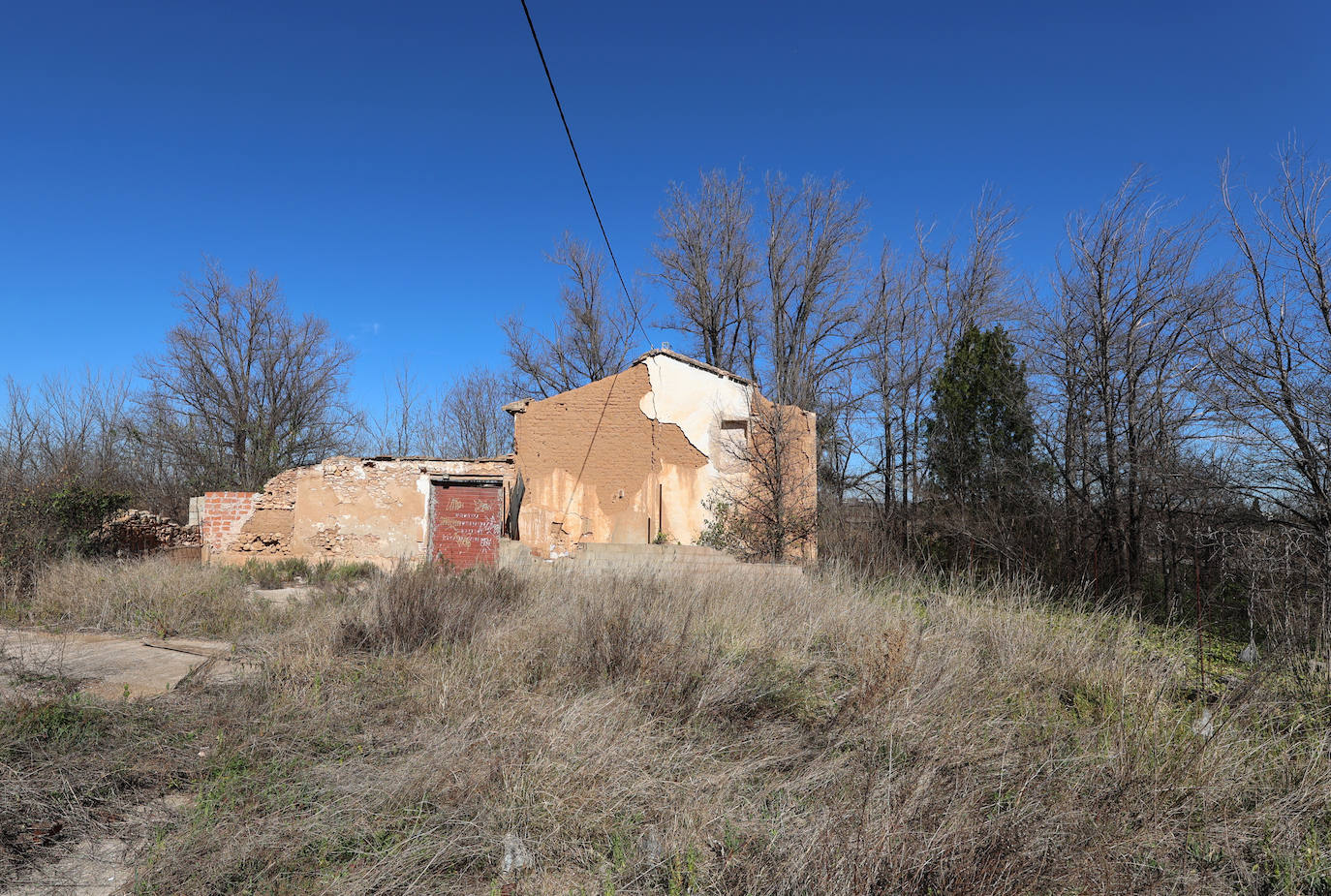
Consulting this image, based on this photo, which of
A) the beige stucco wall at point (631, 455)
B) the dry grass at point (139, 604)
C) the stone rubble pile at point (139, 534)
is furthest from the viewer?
the beige stucco wall at point (631, 455)

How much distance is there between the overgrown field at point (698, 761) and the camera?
254 cm

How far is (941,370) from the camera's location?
61.8ft

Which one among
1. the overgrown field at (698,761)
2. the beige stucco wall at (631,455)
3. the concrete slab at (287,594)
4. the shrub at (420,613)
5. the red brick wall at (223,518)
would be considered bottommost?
the concrete slab at (287,594)

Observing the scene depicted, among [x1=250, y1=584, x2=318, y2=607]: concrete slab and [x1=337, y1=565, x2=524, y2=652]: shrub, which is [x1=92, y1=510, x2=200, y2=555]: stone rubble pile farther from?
[x1=337, y1=565, x2=524, y2=652]: shrub

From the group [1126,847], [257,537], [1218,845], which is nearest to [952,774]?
[1126,847]

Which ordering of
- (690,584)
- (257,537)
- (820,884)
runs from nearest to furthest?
(820,884) < (690,584) < (257,537)

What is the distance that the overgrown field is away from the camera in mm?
2537

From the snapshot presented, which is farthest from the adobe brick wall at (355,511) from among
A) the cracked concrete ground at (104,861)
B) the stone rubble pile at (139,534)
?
the cracked concrete ground at (104,861)

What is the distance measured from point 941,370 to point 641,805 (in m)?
18.2

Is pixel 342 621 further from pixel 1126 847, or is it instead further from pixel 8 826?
pixel 1126 847

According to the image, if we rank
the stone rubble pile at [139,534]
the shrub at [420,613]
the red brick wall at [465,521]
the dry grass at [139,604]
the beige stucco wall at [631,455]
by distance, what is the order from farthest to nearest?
the red brick wall at [465,521] < the beige stucco wall at [631,455] < the stone rubble pile at [139,534] < the dry grass at [139,604] < the shrub at [420,613]

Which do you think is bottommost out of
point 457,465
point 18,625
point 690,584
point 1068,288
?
point 18,625

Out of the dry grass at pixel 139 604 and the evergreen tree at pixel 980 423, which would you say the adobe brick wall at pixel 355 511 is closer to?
the dry grass at pixel 139 604

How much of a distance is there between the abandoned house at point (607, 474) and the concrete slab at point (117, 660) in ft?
22.5
